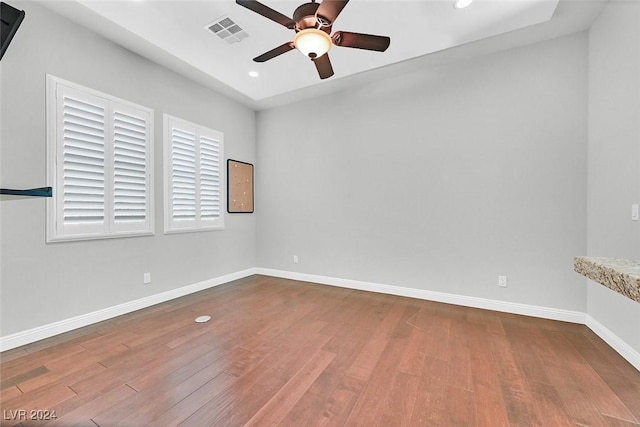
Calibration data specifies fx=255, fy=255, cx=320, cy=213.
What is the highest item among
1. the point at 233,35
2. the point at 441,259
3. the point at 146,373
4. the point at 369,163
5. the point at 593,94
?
the point at 233,35

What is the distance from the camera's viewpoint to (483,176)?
121 inches

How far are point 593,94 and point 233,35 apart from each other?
3693 mm

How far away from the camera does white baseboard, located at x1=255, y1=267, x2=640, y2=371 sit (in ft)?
6.95

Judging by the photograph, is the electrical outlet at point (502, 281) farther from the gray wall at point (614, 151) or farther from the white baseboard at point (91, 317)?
the white baseboard at point (91, 317)

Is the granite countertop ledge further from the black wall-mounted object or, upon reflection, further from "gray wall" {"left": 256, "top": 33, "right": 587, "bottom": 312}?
the black wall-mounted object

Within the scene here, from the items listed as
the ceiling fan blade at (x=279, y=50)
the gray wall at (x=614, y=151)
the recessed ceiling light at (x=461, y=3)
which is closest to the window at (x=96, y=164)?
the ceiling fan blade at (x=279, y=50)

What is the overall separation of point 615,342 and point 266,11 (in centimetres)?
388

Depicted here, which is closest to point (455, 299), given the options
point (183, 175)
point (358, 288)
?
point (358, 288)

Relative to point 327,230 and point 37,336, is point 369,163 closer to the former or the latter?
point 327,230

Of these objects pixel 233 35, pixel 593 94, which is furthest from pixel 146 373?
pixel 593 94

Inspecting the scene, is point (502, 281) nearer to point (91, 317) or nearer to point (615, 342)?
point (615, 342)

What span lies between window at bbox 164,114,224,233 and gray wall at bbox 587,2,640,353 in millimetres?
4604

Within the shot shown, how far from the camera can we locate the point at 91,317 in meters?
2.64

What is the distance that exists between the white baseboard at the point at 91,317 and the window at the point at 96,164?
0.80m
